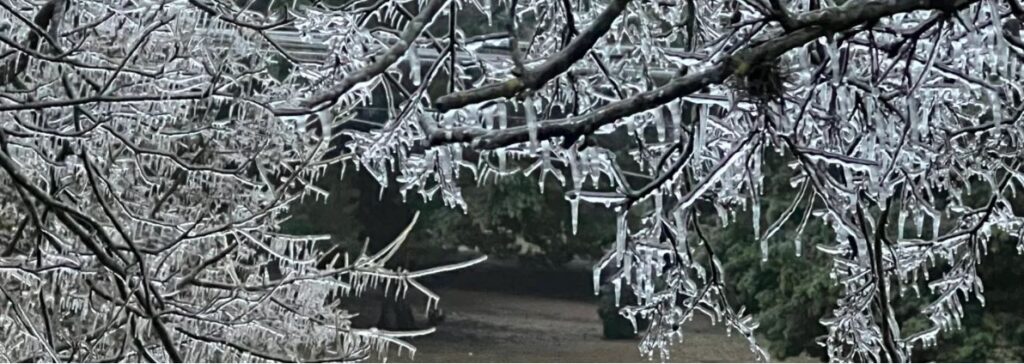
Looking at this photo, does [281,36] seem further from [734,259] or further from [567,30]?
[734,259]

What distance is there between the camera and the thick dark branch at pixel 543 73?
2111 mm

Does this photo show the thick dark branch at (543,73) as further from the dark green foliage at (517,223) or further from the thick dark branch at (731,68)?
the dark green foliage at (517,223)

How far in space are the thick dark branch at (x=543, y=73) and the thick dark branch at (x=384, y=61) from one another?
14cm

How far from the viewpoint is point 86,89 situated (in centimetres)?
474

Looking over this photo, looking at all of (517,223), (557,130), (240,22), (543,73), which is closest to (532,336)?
(517,223)

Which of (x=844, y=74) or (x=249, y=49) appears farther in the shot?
(x=249, y=49)

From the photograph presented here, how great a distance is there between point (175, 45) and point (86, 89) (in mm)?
653

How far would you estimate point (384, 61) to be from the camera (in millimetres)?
2207

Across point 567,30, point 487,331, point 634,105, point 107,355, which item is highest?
point 567,30

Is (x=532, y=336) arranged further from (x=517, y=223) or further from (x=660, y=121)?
(x=660, y=121)

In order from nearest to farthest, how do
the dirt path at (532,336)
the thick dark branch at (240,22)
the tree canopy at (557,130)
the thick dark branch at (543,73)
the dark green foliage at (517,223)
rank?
1. the thick dark branch at (543,73)
2. the tree canopy at (557,130)
3. the thick dark branch at (240,22)
4. the dark green foliage at (517,223)
5. the dirt path at (532,336)

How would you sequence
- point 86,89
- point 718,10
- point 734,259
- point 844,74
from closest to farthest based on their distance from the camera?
point 844,74 < point 718,10 < point 86,89 < point 734,259

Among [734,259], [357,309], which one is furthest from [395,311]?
[734,259]

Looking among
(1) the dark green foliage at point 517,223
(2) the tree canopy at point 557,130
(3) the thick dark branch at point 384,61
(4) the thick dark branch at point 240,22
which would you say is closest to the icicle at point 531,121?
(2) the tree canopy at point 557,130
